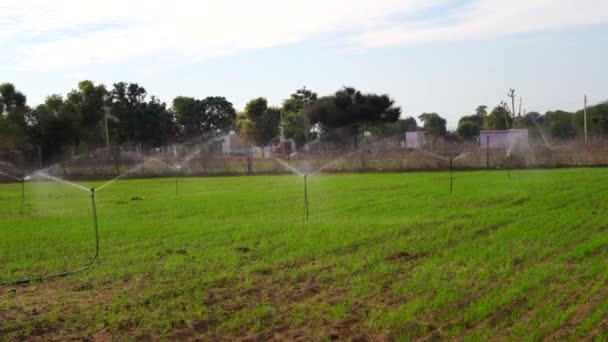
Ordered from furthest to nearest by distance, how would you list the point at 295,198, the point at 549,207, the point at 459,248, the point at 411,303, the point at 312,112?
the point at 312,112 < the point at 295,198 < the point at 549,207 < the point at 459,248 < the point at 411,303

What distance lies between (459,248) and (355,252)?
4.87 feet

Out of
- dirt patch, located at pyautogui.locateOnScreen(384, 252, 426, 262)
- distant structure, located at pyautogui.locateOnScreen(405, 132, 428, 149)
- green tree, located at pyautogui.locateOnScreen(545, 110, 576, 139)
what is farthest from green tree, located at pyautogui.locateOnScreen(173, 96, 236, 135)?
dirt patch, located at pyautogui.locateOnScreen(384, 252, 426, 262)

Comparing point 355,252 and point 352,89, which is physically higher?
point 352,89

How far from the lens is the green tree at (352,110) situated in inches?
2411

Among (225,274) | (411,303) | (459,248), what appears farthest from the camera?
(459,248)

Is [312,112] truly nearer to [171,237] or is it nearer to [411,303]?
[171,237]

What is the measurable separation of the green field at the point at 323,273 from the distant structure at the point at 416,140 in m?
24.8

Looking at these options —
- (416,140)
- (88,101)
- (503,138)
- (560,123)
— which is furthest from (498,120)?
(88,101)

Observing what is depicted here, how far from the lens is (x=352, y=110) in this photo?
2418 inches

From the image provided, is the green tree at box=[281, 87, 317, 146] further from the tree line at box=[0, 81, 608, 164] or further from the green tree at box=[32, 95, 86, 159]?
the green tree at box=[32, 95, 86, 159]

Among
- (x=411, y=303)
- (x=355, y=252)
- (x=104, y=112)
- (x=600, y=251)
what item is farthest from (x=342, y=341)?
(x=104, y=112)

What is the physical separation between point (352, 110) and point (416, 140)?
1538 cm

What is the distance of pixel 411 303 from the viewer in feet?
23.0

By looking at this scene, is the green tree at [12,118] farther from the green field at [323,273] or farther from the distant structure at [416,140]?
the green field at [323,273]
